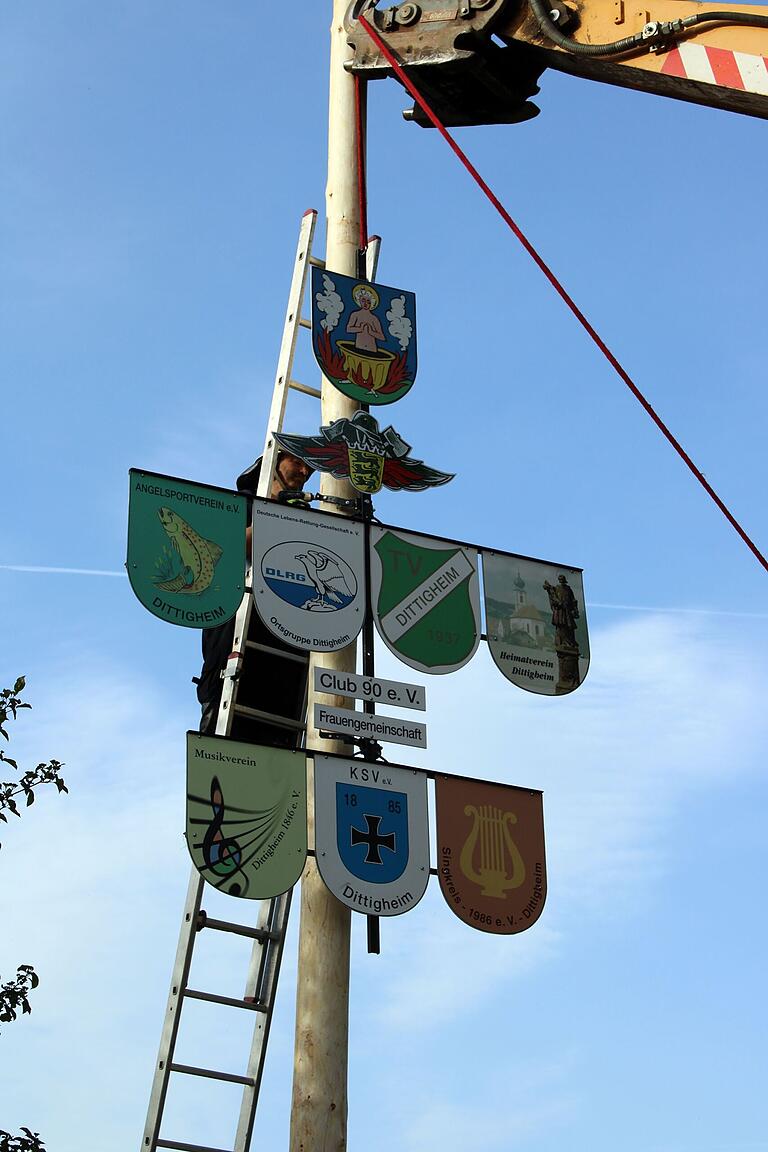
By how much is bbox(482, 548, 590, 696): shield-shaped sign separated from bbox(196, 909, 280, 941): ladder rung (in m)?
1.63

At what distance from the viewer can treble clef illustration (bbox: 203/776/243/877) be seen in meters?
6.82

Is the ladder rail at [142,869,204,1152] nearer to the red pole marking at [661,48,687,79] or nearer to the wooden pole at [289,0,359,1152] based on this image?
the wooden pole at [289,0,359,1152]

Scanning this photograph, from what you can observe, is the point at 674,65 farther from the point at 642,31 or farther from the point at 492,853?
the point at 492,853

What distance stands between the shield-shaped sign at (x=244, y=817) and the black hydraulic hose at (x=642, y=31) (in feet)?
11.5

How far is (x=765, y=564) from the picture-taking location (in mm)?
7875

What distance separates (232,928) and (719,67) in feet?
14.4

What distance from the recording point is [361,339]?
26.9 feet

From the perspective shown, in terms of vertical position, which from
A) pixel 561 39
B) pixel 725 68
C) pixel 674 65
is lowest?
pixel 725 68

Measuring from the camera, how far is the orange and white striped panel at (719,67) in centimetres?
732

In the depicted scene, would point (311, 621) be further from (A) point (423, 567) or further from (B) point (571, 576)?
(B) point (571, 576)

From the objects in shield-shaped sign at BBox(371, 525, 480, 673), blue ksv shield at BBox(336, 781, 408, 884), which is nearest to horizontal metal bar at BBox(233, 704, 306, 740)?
shield-shaped sign at BBox(371, 525, 480, 673)

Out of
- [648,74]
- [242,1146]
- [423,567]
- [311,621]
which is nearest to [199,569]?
[311,621]

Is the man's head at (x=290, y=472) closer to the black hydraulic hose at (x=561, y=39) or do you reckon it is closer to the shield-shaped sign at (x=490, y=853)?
the shield-shaped sign at (x=490, y=853)

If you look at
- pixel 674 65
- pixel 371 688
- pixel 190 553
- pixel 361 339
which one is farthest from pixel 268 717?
pixel 674 65
